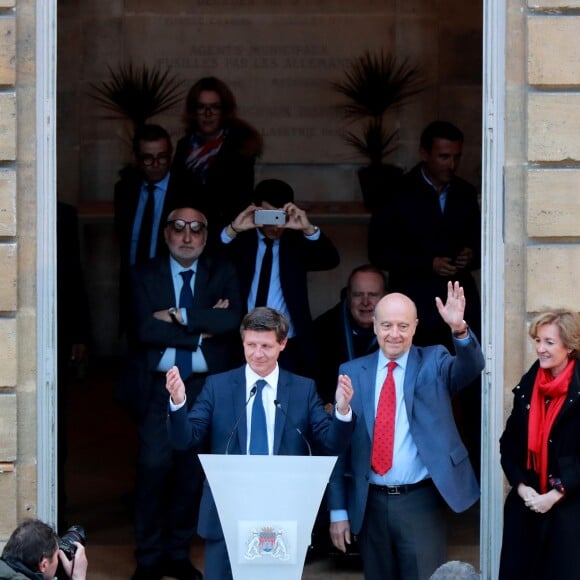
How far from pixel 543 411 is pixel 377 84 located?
7376 millimetres

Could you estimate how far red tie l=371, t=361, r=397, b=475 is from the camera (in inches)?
278

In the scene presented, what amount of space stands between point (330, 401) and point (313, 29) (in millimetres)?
6316

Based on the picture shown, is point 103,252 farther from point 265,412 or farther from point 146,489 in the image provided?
point 265,412

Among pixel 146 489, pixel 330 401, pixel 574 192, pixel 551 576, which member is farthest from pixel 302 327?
pixel 551 576

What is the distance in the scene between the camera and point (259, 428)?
698cm

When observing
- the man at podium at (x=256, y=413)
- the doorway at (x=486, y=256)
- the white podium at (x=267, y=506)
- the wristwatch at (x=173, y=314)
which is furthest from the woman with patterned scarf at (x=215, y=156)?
the white podium at (x=267, y=506)

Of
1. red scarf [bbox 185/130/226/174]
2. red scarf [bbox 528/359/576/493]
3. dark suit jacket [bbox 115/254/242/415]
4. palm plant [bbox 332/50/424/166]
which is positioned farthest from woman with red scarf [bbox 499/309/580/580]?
palm plant [bbox 332/50/424/166]

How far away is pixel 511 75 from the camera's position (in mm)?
7703

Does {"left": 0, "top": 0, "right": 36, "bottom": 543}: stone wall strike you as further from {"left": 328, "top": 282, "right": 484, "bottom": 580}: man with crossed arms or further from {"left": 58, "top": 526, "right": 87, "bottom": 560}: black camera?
{"left": 328, "top": 282, "right": 484, "bottom": 580}: man with crossed arms

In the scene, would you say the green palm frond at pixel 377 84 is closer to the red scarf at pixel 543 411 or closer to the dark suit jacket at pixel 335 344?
the dark suit jacket at pixel 335 344

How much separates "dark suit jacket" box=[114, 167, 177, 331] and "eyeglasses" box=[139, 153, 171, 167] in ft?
0.58

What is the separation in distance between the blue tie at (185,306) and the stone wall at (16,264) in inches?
34.8

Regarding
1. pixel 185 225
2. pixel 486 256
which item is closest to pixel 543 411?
pixel 486 256

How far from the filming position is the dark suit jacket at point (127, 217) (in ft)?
31.6
